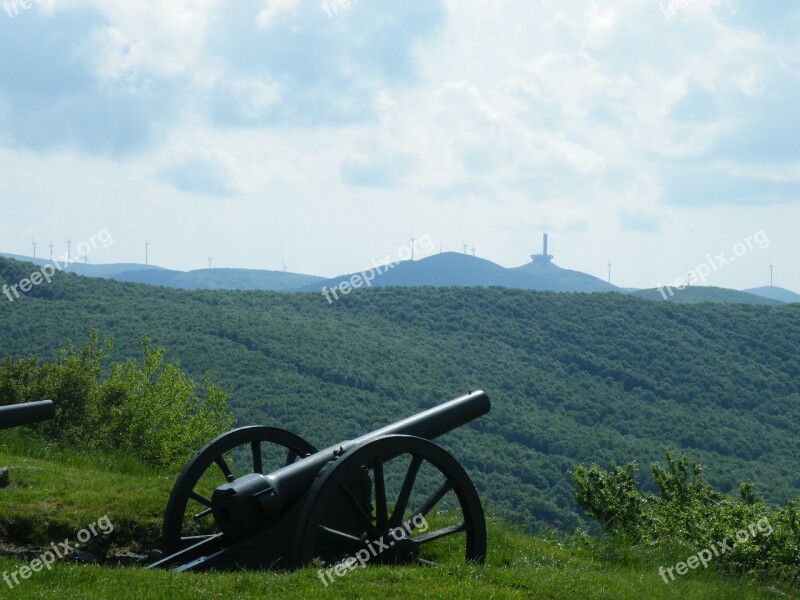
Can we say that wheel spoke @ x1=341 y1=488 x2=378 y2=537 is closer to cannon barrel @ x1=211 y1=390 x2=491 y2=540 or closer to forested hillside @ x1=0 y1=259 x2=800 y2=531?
cannon barrel @ x1=211 y1=390 x2=491 y2=540

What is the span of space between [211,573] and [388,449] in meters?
1.58

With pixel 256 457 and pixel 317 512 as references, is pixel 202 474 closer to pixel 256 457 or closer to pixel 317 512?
pixel 256 457

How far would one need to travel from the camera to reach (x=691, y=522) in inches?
436

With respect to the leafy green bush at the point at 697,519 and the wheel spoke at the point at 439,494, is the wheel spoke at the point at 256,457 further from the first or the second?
the leafy green bush at the point at 697,519

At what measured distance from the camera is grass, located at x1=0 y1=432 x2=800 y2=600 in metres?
6.16

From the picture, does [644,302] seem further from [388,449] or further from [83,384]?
[388,449]

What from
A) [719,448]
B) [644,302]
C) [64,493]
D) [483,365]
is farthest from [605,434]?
[64,493]

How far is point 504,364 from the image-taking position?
88.8 meters

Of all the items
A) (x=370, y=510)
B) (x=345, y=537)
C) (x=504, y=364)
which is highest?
(x=370, y=510)

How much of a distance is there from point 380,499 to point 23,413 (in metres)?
3.38

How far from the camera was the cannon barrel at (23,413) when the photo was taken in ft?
26.0

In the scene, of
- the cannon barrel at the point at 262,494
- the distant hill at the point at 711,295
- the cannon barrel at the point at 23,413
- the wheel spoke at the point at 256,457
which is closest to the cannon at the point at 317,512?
the cannon barrel at the point at 262,494

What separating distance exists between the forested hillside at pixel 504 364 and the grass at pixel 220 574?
36.0 m

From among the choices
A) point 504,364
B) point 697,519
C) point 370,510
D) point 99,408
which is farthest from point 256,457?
point 504,364
